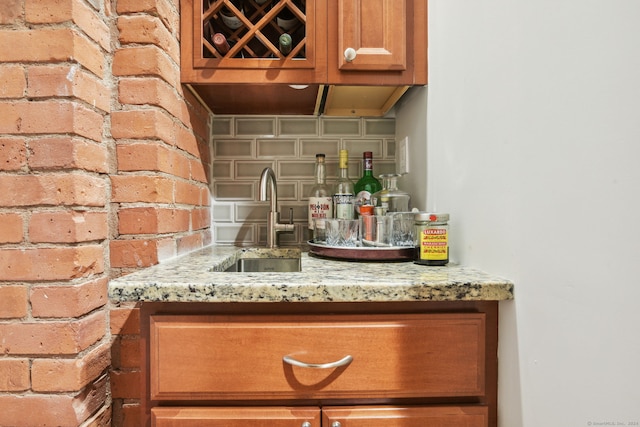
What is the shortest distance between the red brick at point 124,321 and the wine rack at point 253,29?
79 cm

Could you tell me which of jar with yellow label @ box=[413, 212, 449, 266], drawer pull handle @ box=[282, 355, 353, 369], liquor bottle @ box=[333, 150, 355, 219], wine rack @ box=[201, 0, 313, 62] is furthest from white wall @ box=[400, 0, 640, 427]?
wine rack @ box=[201, 0, 313, 62]

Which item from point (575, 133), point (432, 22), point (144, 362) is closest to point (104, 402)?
point (144, 362)

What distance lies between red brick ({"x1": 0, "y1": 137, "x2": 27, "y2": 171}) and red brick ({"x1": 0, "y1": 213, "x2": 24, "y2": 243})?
11 centimetres

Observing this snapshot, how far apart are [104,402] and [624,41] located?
1.27m

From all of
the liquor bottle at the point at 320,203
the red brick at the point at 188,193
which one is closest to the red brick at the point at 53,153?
the red brick at the point at 188,193

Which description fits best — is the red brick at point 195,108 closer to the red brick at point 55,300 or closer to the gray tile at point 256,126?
the gray tile at point 256,126

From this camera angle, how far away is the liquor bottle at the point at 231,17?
1122mm

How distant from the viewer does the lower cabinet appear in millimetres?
667

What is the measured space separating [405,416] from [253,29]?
3.73 ft

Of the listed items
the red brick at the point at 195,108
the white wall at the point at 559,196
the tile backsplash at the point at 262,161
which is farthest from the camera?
the tile backsplash at the point at 262,161

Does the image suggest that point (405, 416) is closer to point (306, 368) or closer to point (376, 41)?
point (306, 368)

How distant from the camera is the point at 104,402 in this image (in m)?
0.87

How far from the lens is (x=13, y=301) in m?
0.75

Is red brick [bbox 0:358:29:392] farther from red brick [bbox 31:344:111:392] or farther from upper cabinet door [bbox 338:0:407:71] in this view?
upper cabinet door [bbox 338:0:407:71]
